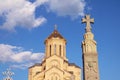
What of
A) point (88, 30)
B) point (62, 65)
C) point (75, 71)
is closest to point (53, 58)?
point (62, 65)

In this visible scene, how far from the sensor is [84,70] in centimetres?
838

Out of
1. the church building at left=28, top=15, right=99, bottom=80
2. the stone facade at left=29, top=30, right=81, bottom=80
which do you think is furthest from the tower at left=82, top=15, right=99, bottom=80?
the stone facade at left=29, top=30, right=81, bottom=80

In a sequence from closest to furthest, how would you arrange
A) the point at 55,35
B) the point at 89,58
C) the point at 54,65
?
1. the point at 89,58
2. the point at 54,65
3. the point at 55,35

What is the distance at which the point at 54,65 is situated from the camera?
33406 mm

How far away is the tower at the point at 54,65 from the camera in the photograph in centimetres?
3244

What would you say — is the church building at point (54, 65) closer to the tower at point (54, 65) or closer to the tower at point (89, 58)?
the tower at point (54, 65)

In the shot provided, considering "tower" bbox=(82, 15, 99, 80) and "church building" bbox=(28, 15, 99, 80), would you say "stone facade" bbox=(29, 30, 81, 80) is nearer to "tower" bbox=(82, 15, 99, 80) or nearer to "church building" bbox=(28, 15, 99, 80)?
"church building" bbox=(28, 15, 99, 80)

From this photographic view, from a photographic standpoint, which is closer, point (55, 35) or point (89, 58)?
point (89, 58)

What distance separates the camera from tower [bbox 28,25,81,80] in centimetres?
3244

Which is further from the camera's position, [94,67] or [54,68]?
[54,68]

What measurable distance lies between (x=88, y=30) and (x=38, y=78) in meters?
24.7

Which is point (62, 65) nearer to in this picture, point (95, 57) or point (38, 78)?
point (38, 78)

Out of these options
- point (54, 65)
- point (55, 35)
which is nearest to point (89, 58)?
point (54, 65)

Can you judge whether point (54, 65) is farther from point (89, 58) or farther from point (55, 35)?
point (89, 58)
